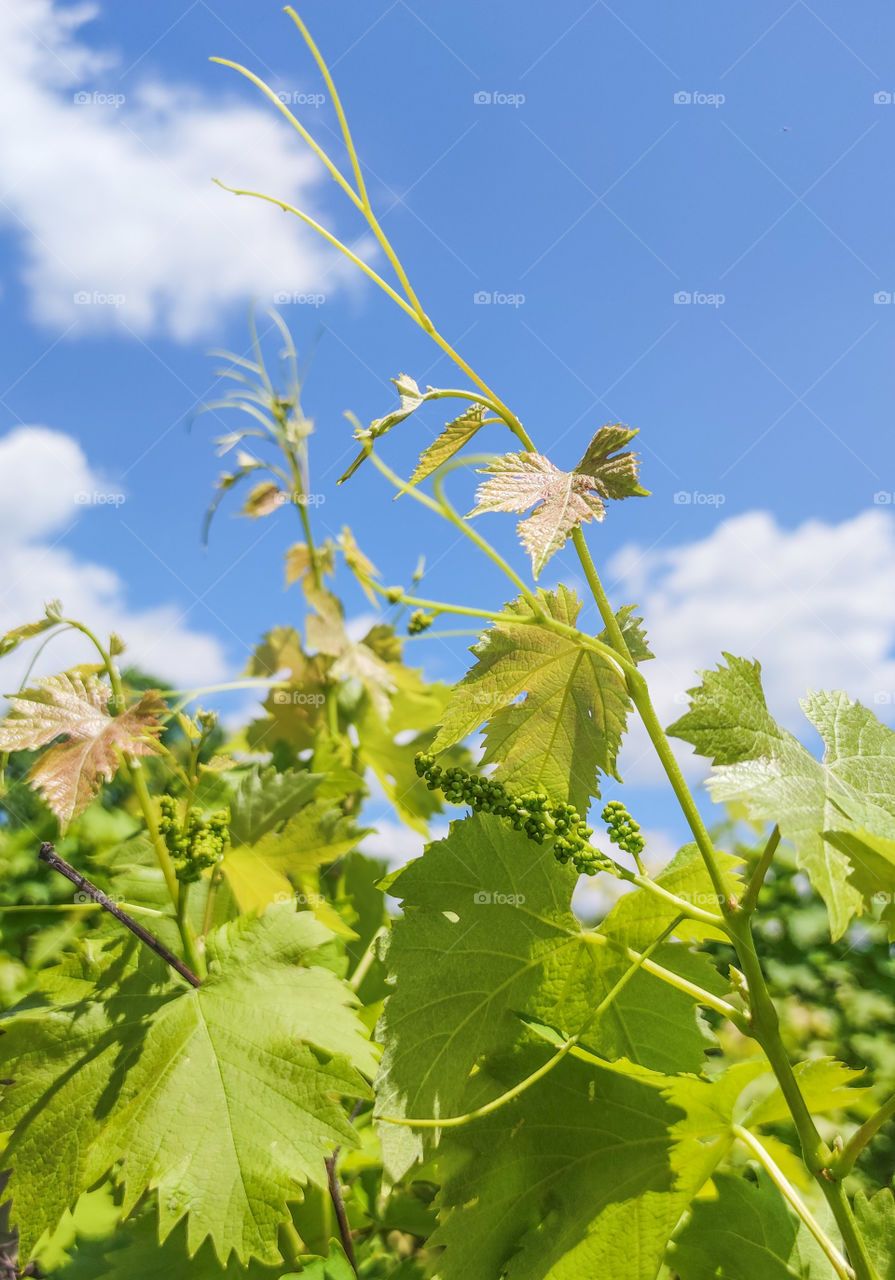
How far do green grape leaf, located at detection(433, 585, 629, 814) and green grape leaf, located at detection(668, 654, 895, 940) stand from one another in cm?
12

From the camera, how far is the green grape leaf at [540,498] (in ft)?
2.25

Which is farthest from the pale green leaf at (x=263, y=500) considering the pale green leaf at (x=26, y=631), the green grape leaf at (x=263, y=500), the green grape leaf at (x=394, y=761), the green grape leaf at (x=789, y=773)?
the green grape leaf at (x=789, y=773)

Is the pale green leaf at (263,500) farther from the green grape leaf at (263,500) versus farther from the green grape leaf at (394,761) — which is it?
the green grape leaf at (394,761)

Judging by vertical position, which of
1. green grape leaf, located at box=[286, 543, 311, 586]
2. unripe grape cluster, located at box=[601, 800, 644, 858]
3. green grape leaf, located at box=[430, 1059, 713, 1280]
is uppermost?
green grape leaf, located at box=[286, 543, 311, 586]

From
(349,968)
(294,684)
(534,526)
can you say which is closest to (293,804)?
(349,968)

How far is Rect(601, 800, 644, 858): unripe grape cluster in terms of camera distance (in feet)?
2.58

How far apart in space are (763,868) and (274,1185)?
20.2 inches

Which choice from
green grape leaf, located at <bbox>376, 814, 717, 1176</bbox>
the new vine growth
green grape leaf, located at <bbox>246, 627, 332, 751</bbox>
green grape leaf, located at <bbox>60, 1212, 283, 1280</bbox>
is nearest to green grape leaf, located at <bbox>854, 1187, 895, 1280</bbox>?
the new vine growth

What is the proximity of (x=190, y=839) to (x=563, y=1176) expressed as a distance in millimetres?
477

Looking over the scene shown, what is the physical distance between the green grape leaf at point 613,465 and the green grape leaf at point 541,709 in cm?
14

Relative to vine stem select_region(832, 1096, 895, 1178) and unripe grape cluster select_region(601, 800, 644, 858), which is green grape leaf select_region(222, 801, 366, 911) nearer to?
unripe grape cluster select_region(601, 800, 644, 858)

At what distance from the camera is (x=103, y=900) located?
2.84 feet

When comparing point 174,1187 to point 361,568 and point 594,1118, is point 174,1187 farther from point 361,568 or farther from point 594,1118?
point 361,568

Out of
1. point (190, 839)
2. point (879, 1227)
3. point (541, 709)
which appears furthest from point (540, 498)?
point (879, 1227)
